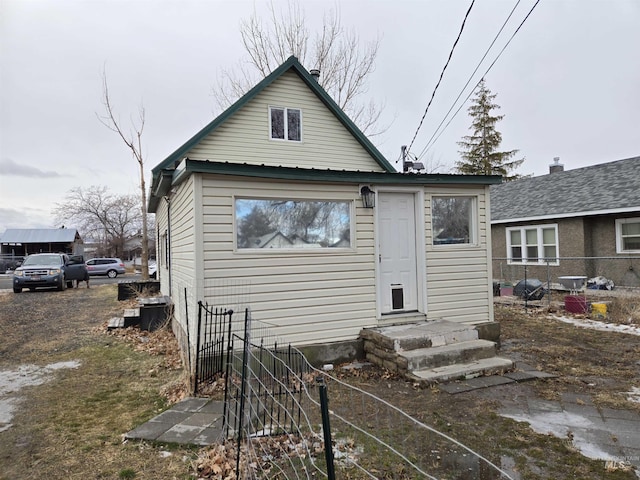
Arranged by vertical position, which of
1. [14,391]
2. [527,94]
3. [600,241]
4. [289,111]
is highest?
[527,94]

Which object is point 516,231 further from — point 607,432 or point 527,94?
point 607,432

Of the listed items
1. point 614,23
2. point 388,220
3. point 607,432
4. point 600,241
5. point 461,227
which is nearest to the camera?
point 607,432

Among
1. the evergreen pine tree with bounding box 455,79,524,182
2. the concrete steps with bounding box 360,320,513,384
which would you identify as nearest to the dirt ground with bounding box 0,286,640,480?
the concrete steps with bounding box 360,320,513,384

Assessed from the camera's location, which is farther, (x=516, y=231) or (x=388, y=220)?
(x=516, y=231)

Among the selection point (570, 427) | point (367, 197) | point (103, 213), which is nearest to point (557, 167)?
point (367, 197)

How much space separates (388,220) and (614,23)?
19.9ft

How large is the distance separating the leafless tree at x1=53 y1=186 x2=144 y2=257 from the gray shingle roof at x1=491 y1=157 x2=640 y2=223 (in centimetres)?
3984

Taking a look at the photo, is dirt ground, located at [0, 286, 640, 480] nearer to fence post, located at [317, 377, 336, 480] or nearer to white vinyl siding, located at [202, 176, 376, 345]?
white vinyl siding, located at [202, 176, 376, 345]

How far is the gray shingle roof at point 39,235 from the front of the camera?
132ft

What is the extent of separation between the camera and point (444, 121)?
13531 mm

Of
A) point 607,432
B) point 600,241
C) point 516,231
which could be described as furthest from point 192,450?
point 516,231

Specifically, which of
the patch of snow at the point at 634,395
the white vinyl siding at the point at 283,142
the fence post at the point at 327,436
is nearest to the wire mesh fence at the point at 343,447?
the fence post at the point at 327,436

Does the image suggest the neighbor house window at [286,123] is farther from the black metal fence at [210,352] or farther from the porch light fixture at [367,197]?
the black metal fence at [210,352]

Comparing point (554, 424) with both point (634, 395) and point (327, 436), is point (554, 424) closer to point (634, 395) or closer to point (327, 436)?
point (634, 395)
